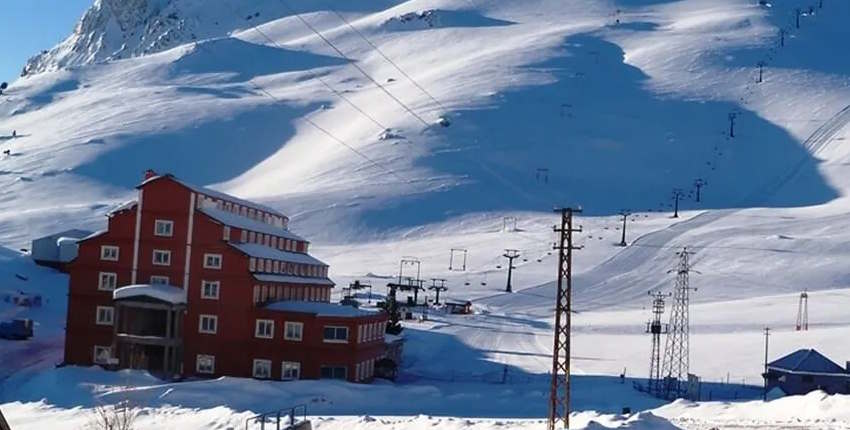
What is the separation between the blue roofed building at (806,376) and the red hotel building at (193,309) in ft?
49.7

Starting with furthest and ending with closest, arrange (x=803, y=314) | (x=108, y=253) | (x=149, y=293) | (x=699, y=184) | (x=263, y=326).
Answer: (x=699, y=184)
(x=803, y=314)
(x=108, y=253)
(x=263, y=326)
(x=149, y=293)

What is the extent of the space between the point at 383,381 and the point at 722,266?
52.2m

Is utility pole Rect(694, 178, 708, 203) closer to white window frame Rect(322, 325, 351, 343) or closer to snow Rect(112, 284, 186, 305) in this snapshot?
white window frame Rect(322, 325, 351, 343)

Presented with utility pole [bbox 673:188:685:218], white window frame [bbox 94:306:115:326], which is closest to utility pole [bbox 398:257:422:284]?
utility pole [bbox 673:188:685:218]

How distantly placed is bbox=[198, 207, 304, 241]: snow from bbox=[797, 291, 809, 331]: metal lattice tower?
27.9 m

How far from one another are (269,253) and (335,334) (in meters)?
5.58

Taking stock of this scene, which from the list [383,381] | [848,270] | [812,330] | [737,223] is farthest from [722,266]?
[383,381]

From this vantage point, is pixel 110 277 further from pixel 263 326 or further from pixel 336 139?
pixel 336 139

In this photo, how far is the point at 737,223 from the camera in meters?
109

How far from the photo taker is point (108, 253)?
4681 centimetres

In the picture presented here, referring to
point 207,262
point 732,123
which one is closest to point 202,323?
point 207,262

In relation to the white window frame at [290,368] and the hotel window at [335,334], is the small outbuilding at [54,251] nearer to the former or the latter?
the white window frame at [290,368]

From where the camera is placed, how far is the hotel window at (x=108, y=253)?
46.7 m

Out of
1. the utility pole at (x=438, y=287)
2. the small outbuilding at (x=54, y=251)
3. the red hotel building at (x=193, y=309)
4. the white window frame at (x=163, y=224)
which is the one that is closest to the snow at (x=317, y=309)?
the red hotel building at (x=193, y=309)
